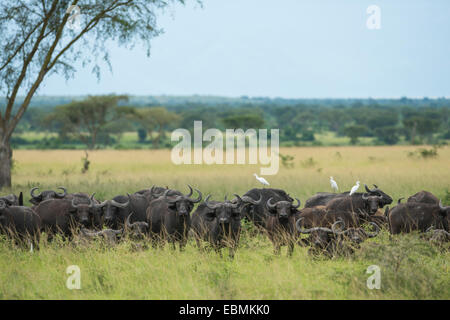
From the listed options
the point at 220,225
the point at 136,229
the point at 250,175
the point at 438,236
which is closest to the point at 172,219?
the point at 136,229

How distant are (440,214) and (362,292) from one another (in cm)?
353

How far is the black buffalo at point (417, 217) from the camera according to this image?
408 inches

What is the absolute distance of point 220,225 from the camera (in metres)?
9.72

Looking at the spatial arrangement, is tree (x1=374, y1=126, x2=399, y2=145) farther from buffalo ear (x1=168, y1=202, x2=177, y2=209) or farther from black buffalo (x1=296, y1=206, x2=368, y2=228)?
buffalo ear (x1=168, y1=202, x2=177, y2=209)

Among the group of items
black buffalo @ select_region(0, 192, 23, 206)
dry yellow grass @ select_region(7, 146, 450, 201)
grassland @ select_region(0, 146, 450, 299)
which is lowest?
dry yellow grass @ select_region(7, 146, 450, 201)

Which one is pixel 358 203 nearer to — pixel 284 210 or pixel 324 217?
pixel 324 217

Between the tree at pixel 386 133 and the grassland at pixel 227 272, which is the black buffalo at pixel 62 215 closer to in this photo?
the grassland at pixel 227 272

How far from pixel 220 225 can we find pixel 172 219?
1.07 metres

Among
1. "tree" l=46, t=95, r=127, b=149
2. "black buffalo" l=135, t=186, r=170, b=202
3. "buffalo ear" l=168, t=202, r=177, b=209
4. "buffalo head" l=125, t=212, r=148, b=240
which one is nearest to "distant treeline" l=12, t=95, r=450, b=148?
"tree" l=46, t=95, r=127, b=149

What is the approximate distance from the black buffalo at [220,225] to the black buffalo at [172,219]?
287 millimetres

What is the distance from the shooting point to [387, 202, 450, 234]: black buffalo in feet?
34.0

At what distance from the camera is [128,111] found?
5075cm

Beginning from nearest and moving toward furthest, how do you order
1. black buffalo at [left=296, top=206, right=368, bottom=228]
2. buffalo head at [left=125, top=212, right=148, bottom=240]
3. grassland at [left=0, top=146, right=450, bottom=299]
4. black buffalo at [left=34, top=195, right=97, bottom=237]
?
grassland at [left=0, top=146, right=450, bottom=299], black buffalo at [left=296, top=206, right=368, bottom=228], buffalo head at [left=125, top=212, right=148, bottom=240], black buffalo at [left=34, top=195, right=97, bottom=237]
